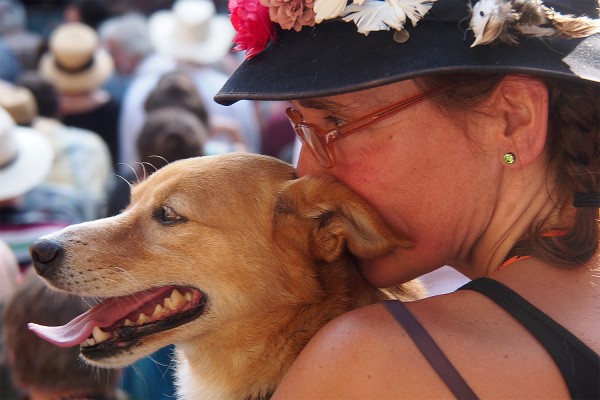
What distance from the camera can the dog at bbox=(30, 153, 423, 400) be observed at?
2545mm

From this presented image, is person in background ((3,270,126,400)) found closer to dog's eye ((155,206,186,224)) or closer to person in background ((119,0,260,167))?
dog's eye ((155,206,186,224))

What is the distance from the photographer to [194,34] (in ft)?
28.3

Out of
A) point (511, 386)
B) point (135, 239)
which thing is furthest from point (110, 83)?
point (511, 386)

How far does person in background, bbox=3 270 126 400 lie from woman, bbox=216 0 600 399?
1495 millimetres

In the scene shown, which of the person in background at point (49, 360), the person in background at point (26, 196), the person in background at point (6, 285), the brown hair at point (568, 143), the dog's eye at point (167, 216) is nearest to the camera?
the brown hair at point (568, 143)

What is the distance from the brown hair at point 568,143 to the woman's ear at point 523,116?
31 mm

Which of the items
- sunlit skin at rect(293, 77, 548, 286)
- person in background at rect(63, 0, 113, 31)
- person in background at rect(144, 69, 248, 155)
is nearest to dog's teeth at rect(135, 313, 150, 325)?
sunlit skin at rect(293, 77, 548, 286)

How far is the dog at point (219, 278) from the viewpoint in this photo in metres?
2.54

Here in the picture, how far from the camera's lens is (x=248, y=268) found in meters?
2.62

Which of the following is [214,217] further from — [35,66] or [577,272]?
[35,66]

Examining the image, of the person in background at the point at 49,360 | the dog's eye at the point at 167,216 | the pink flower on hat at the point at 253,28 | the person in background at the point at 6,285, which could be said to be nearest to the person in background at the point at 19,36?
the person in background at the point at 6,285

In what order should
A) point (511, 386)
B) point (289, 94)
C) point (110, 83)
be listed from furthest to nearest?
1. point (110, 83)
2. point (289, 94)
3. point (511, 386)

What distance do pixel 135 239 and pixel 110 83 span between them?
23.2 ft

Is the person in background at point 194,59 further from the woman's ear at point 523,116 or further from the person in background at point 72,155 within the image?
the woman's ear at point 523,116
